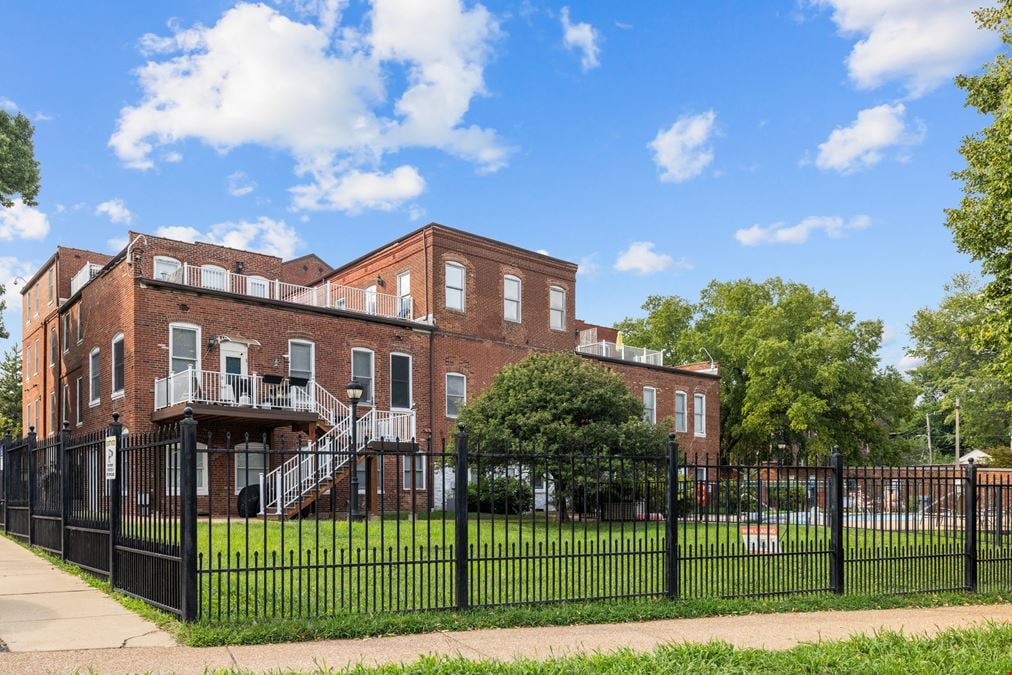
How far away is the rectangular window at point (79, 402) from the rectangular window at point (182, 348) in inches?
237

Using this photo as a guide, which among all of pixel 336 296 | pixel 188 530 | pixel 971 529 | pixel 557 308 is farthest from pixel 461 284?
pixel 188 530

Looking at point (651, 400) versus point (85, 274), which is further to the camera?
point (651, 400)

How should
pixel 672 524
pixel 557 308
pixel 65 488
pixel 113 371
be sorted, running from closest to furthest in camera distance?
pixel 672 524
pixel 65 488
pixel 113 371
pixel 557 308

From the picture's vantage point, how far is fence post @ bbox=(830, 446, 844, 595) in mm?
11422

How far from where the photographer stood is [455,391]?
32781 mm

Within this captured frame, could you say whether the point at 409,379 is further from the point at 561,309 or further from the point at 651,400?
the point at 651,400

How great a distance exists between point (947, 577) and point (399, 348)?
69.1ft

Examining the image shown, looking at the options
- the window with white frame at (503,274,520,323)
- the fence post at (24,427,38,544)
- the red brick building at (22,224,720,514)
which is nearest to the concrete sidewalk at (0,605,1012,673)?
the fence post at (24,427,38,544)

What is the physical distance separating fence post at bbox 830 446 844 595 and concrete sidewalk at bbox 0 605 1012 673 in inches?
31.1

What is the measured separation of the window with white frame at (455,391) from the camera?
32.5 metres

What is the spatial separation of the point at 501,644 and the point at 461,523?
152 centimetres

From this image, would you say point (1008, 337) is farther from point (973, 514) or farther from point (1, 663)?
point (1, 663)

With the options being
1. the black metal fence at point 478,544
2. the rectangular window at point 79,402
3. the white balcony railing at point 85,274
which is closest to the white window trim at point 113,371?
the rectangular window at point 79,402

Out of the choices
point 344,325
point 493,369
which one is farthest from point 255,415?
point 493,369
